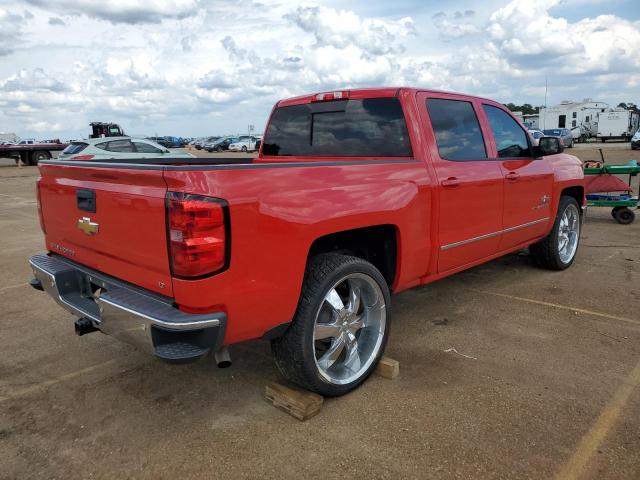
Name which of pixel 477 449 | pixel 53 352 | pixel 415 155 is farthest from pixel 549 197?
pixel 53 352

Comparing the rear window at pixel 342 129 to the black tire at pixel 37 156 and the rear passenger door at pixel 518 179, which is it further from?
the black tire at pixel 37 156

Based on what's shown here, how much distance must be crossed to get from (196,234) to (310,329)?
2.88 feet

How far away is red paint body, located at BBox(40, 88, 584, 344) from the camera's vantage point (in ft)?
8.00

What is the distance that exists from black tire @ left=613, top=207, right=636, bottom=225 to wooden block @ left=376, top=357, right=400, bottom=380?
7.18 metres

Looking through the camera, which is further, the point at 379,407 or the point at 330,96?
the point at 330,96

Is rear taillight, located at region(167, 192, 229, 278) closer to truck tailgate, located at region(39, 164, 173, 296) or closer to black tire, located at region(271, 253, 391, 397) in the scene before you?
truck tailgate, located at region(39, 164, 173, 296)

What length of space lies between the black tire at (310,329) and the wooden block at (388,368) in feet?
1.36

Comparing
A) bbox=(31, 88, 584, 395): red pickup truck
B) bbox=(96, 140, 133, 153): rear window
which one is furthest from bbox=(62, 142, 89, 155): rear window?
bbox=(31, 88, 584, 395): red pickup truck

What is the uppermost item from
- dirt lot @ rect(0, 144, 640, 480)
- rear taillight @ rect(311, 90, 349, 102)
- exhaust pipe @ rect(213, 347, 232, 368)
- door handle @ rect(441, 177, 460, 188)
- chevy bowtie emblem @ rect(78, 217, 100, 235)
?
rear taillight @ rect(311, 90, 349, 102)

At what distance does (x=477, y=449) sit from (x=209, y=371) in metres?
1.84

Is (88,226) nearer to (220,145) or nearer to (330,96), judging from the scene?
(330,96)

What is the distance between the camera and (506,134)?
15.7ft

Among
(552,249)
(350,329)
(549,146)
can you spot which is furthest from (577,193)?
(350,329)

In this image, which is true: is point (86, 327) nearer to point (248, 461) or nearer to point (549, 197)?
point (248, 461)
